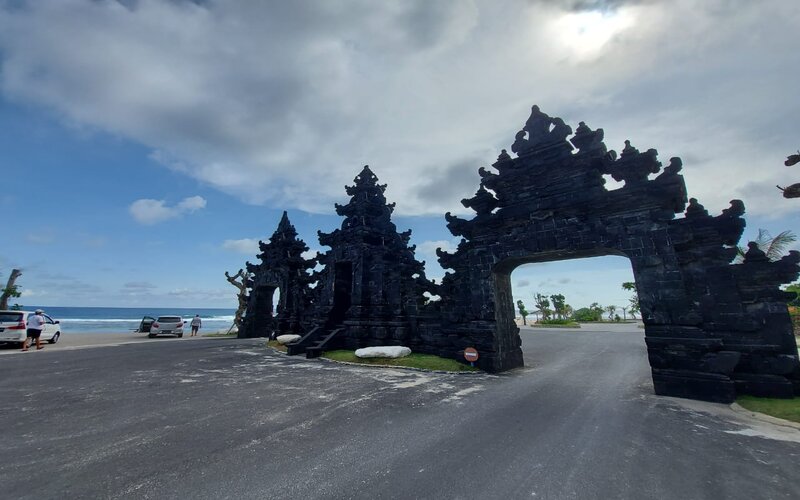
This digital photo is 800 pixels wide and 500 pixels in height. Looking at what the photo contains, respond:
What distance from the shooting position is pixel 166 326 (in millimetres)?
27406

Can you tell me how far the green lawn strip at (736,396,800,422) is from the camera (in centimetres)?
612

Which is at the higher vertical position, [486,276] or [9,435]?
[486,276]

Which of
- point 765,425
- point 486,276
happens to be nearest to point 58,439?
point 486,276

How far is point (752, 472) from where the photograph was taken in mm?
3963

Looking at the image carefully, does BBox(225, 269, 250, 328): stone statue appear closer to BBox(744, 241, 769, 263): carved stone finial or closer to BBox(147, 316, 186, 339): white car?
BBox(147, 316, 186, 339): white car

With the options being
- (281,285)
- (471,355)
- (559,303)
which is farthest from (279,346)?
(559,303)

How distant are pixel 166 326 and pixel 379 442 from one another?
30.1 metres

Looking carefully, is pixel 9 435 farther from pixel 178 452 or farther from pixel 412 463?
pixel 412 463

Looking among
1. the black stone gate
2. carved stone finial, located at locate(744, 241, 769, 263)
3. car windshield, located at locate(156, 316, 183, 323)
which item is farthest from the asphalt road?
car windshield, located at locate(156, 316, 183, 323)

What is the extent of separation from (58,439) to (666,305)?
12.5 m

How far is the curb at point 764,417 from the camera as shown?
5.67 meters

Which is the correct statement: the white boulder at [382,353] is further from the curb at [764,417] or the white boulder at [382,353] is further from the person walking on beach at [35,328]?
the person walking on beach at [35,328]

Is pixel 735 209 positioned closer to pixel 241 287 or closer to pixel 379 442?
pixel 379 442

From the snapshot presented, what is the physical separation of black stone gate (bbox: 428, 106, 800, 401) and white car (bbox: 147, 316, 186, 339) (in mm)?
25571
